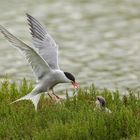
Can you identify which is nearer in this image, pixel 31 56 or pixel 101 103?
pixel 31 56

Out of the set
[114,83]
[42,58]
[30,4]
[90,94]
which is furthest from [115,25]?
[42,58]

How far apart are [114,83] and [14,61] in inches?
110

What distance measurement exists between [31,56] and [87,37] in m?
8.70

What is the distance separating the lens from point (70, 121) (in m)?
10.3

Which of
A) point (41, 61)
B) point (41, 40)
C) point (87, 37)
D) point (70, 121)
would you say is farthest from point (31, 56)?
point (87, 37)

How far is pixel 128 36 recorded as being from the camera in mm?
19375

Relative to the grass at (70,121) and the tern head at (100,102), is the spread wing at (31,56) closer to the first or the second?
the grass at (70,121)

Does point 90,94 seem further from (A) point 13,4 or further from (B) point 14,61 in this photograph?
(A) point 13,4

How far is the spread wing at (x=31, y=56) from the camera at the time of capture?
34.6 ft

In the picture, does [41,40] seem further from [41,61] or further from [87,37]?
[87,37]

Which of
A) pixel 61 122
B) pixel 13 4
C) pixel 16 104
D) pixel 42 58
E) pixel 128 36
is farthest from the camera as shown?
pixel 13 4

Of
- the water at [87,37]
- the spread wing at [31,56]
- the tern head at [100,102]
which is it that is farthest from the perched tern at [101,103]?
the water at [87,37]

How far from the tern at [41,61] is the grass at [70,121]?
0.25 m

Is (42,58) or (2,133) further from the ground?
(42,58)
